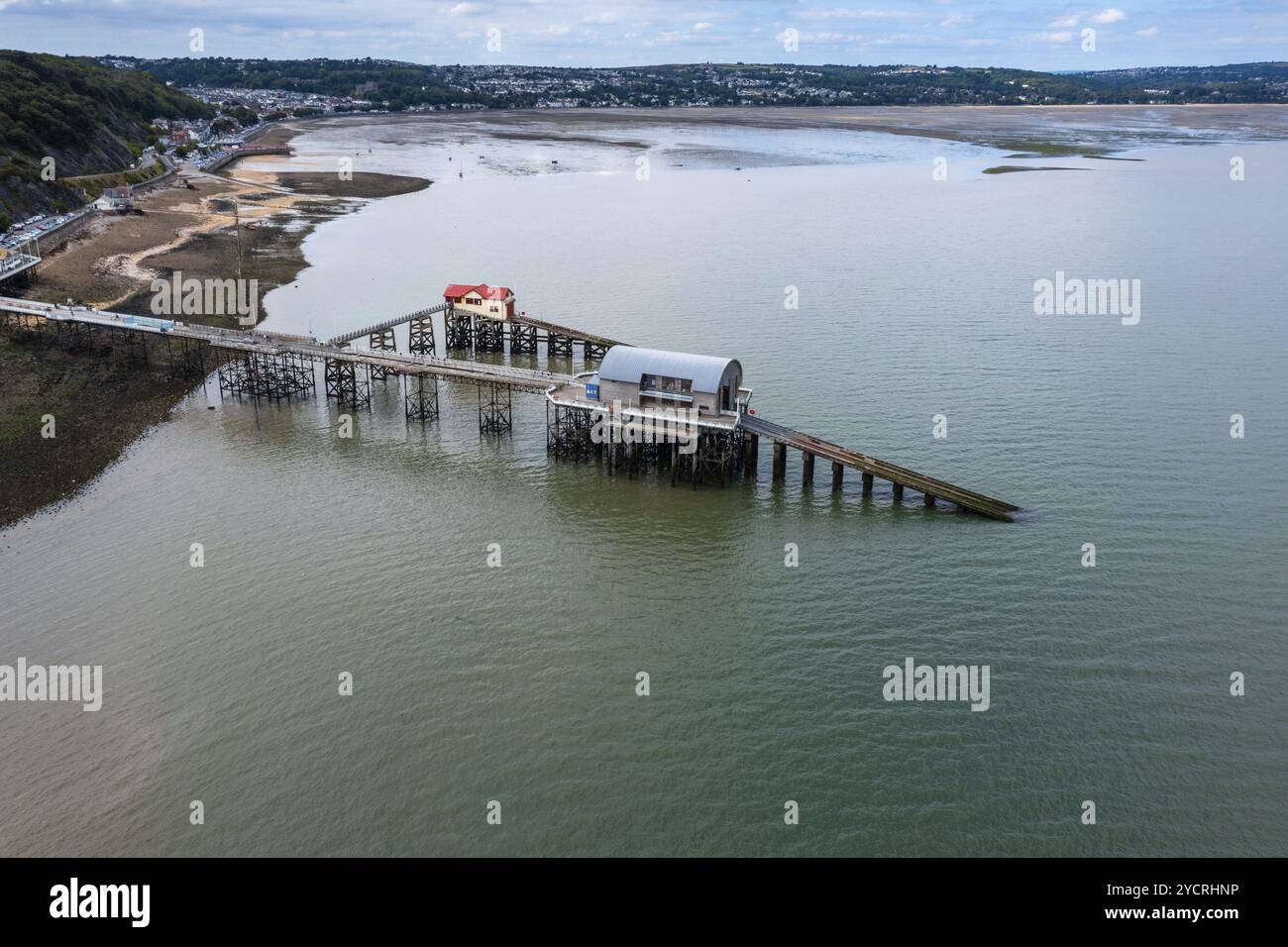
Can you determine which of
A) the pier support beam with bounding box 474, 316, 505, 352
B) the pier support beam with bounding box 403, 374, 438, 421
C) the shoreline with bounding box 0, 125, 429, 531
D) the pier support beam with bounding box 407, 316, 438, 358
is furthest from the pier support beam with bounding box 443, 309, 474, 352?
the shoreline with bounding box 0, 125, 429, 531

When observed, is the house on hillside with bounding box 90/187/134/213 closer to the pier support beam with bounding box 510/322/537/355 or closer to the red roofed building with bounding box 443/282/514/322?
the red roofed building with bounding box 443/282/514/322

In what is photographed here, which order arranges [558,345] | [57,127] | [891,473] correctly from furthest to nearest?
1. [57,127]
2. [558,345]
3. [891,473]

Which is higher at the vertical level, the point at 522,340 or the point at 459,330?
the point at 459,330

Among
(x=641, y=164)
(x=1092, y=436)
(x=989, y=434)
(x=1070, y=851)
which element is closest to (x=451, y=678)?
(x=1070, y=851)

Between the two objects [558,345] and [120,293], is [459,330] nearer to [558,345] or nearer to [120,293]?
[558,345]

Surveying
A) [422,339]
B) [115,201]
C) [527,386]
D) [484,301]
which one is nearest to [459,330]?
[422,339]

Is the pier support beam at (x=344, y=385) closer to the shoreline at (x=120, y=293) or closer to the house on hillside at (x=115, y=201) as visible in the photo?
the shoreline at (x=120, y=293)

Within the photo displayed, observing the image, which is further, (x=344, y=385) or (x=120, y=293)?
(x=120, y=293)
